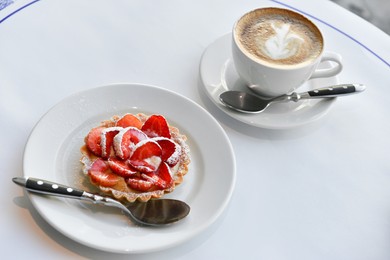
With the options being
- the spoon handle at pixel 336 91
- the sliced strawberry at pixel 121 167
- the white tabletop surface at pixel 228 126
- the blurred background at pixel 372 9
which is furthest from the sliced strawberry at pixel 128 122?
the blurred background at pixel 372 9

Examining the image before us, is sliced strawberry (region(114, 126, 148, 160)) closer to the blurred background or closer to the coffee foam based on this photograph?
the coffee foam

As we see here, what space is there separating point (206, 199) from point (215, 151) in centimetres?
14

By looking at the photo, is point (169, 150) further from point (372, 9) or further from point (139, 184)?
point (372, 9)

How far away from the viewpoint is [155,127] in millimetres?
1120

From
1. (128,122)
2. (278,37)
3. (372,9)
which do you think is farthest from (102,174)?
(372,9)

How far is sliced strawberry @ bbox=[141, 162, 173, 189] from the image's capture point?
40.6 inches

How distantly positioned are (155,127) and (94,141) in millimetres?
140

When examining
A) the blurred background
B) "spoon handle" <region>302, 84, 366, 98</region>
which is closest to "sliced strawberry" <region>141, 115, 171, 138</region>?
"spoon handle" <region>302, 84, 366, 98</region>

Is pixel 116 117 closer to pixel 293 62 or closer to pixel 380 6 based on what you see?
pixel 293 62

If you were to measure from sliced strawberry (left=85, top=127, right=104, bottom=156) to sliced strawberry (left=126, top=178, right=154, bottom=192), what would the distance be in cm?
11

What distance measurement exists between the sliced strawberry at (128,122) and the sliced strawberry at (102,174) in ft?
0.34

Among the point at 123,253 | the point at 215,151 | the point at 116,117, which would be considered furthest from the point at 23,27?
the point at 123,253

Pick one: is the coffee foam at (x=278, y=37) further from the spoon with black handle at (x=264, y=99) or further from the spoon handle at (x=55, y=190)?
the spoon handle at (x=55, y=190)

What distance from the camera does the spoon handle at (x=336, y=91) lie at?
1.31 m
